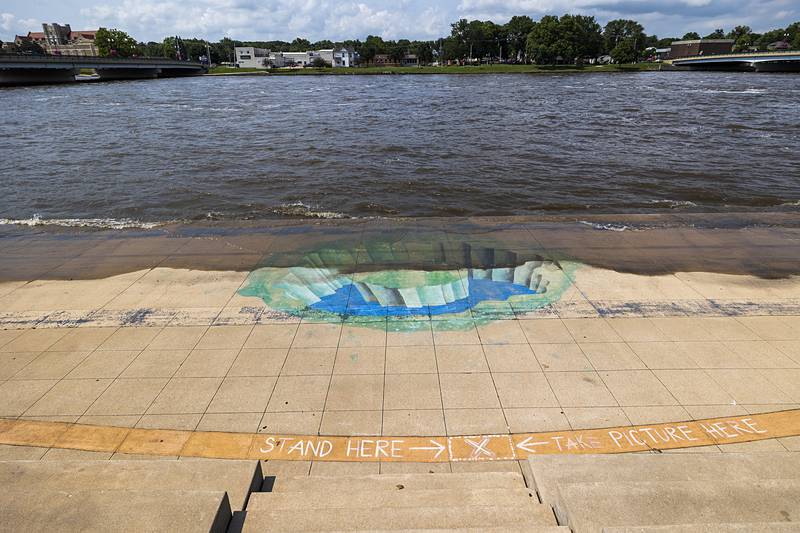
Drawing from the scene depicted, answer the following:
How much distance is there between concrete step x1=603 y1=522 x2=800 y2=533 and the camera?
2979mm

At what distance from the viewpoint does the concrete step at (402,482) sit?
14.2 ft

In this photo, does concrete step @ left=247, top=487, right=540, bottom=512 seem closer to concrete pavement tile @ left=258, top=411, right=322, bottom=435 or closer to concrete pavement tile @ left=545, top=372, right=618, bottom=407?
concrete pavement tile @ left=258, top=411, right=322, bottom=435

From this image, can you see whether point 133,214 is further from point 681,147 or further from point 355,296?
point 681,147

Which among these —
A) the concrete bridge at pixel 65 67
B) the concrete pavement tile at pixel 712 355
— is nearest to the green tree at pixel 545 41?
the concrete bridge at pixel 65 67

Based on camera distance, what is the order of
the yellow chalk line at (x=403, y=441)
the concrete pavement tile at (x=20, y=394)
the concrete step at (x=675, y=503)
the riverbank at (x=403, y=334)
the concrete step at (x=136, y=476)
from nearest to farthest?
the concrete step at (x=675, y=503)
the concrete step at (x=136, y=476)
the yellow chalk line at (x=403, y=441)
the riverbank at (x=403, y=334)
the concrete pavement tile at (x=20, y=394)

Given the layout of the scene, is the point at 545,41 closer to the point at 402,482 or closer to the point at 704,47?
the point at 704,47

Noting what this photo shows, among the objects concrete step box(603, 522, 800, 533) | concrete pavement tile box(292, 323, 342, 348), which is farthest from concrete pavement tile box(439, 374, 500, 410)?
concrete step box(603, 522, 800, 533)

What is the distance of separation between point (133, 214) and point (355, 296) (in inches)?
479

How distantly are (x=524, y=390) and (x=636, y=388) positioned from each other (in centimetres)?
141

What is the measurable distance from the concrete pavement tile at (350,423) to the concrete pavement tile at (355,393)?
89mm

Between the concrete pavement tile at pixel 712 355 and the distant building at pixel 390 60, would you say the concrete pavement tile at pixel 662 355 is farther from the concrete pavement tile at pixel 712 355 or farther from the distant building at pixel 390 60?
the distant building at pixel 390 60

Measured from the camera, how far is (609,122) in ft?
122

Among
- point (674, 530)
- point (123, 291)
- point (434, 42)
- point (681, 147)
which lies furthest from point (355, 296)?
point (434, 42)

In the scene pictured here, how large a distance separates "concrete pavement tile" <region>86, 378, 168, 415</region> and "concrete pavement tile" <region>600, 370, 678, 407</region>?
573 centimetres
